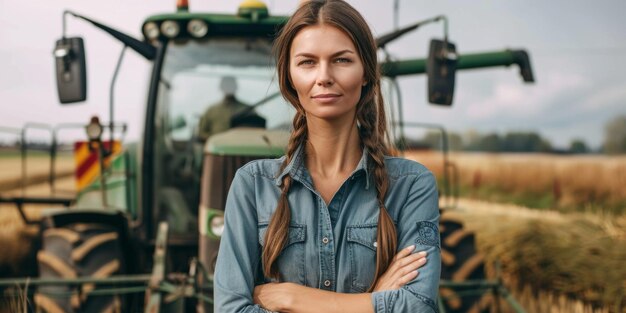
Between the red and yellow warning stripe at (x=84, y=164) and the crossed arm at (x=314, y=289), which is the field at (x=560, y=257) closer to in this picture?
the crossed arm at (x=314, y=289)

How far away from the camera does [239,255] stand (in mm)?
2045

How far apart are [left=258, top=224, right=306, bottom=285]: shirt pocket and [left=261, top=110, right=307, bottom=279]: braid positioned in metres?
0.02

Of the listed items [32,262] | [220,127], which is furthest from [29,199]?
[220,127]

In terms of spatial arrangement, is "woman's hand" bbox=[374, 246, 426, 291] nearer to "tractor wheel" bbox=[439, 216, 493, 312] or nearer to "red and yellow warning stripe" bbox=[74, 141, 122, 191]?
"tractor wheel" bbox=[439, 216, 493, 312]

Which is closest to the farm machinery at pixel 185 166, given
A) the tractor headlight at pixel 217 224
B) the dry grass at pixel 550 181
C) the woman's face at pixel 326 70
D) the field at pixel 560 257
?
the tractor headlight at pixel 217 224

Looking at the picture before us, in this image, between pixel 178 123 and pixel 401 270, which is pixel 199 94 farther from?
pixel 401 270

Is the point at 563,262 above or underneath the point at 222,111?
underneath

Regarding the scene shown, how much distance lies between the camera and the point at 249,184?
6.87 feet

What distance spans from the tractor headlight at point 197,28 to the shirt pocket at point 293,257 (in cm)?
304

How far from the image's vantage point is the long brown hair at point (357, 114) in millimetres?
1932

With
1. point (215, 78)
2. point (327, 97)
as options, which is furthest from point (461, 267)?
point (327, 97)

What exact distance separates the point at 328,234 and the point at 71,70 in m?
2.55

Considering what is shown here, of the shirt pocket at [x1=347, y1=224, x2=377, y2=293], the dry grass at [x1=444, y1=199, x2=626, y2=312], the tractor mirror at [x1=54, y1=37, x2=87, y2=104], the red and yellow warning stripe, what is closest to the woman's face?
the shirt pocket at [x1=347, y1=224, x2=377, y2=293]

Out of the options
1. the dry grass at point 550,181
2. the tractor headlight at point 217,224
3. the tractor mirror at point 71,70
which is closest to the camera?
the tractor mirror at point 71,70
